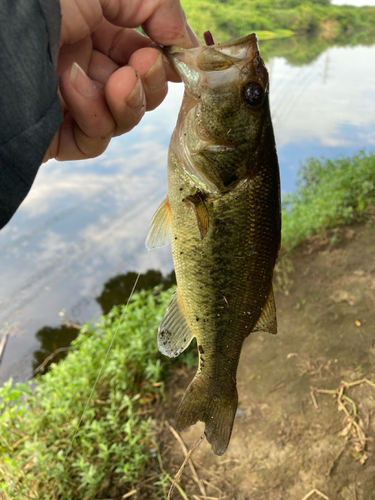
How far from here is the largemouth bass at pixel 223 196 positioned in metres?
1.39

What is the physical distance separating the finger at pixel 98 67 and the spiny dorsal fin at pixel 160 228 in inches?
29.2

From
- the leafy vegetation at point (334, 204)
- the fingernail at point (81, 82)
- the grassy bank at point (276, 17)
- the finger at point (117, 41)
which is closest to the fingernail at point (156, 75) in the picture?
the fingernail at point (81, 82)

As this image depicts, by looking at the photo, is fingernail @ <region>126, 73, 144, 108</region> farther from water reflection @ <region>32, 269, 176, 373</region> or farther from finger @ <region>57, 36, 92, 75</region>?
water reflection @ <region>32, 269, 176, 373</region>

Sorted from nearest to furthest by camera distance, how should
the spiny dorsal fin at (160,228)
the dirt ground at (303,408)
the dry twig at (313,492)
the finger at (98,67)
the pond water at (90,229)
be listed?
1. the spiny dorsal fin at (160,228)
2. the finger at (98,67)
3. the dry twig at (313,492)
4. the dirt ground at (303,408)
5. the pond water at (90,229)

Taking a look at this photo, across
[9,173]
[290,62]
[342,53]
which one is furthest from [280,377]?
[342,53]

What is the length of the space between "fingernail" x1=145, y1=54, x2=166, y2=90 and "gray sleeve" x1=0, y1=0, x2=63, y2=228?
422 millimetres

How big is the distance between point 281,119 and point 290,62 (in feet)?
32.2

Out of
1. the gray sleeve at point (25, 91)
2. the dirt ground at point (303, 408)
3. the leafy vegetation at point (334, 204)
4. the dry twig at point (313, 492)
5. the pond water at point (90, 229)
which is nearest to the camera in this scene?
the gray sleeve at point (25, 91)

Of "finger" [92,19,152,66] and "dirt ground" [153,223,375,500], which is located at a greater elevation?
"finger" [92,19,152,66]

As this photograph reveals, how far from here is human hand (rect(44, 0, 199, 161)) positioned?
146 centimetres

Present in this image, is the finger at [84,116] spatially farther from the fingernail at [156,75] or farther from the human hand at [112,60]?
the fingernail at [156,75]

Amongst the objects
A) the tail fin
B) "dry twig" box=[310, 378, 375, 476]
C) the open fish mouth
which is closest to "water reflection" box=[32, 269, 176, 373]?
"dry twig" box=[310, 378, 375, 476]

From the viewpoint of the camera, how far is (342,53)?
77.6 ft

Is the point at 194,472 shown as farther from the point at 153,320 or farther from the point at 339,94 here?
the point at 339,94
